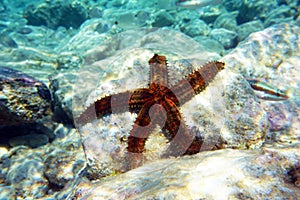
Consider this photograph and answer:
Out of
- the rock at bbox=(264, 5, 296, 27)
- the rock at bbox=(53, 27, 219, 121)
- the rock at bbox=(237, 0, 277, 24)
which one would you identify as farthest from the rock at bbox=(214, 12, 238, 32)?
the rock at bbox=(53, 27, 219, 121)

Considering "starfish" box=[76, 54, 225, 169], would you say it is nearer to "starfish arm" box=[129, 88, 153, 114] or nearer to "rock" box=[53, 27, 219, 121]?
"starfish arm" box=[129, 88, 153, 114]

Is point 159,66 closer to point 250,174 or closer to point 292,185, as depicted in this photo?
point 250,174

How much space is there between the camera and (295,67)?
14.6ft

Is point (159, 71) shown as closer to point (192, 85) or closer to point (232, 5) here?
point (192, 85)

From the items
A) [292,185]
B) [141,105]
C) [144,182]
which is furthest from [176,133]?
[292,185]

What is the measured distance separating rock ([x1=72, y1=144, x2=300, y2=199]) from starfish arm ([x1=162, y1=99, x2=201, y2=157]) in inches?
14.1

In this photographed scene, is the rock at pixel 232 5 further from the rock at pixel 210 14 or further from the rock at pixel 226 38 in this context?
the rock at pixel 226 38

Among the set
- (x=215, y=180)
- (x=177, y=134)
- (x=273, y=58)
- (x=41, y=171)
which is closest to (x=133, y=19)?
(x=273, y=58)

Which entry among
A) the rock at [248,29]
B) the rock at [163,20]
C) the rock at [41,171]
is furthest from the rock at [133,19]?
the rock at [41,171]

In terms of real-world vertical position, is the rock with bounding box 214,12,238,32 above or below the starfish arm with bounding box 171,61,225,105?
above

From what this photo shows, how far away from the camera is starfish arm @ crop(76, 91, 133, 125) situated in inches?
111

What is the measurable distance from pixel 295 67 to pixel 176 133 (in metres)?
3.26

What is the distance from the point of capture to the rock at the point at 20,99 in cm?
411

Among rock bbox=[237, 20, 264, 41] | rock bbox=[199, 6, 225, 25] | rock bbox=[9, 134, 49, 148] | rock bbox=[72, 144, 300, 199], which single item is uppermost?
rock bbox=[199, 6, 225, 25]
